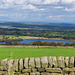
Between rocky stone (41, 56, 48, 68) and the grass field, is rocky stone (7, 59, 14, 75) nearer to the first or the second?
rocky stone (41, 56, 48, 68)

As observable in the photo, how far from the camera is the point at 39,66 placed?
714 centimetres

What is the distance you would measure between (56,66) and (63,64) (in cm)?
33

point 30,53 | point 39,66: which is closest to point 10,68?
point 39,66

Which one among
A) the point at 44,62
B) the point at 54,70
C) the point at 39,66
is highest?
the point at 44,62

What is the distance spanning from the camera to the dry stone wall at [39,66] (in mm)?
7113

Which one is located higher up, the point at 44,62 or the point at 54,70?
the point at 44,62

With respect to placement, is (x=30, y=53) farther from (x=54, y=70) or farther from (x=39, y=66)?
(x=54, y=70)

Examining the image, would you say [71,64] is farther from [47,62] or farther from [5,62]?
[5,62]

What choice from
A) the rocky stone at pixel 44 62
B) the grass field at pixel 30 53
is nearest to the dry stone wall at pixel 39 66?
the rocky stone at pixel 44 62

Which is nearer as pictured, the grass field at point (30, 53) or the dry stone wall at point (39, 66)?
the dry stone wall at point (39, 66)

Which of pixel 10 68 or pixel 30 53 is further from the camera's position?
pixel 30 53

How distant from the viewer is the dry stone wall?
23.3 ft

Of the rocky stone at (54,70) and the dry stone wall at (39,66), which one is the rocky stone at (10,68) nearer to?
the dry stone wall at (39,66)

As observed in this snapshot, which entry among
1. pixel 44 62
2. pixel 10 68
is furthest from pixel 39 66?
pixel 10 68
